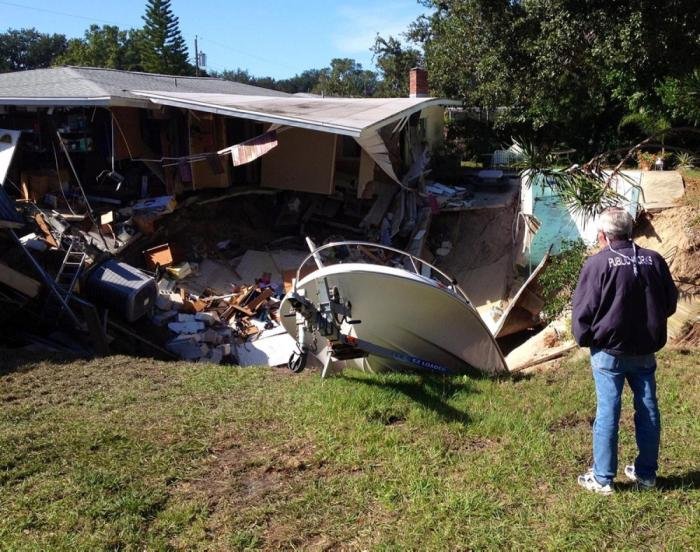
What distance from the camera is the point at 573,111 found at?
1481cm

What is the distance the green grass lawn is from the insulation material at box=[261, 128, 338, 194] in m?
8.02

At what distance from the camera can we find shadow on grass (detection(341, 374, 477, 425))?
15.4 feet

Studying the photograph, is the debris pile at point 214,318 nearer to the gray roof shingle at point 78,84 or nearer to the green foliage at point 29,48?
the gray roof shingle at point 78,84

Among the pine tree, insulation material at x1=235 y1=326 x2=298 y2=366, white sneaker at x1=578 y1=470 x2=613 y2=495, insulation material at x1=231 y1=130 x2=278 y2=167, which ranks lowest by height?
insulation material at x1=235 y1=326 x2=298 y2=366

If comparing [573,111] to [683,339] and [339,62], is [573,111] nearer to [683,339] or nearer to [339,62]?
[683,339]

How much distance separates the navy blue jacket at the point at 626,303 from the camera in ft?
10.5

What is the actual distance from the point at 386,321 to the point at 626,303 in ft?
8.73

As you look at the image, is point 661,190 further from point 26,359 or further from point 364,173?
point 26,359

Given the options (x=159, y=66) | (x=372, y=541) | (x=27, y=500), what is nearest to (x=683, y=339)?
(x=372, y=541)

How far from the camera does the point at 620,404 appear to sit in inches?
130

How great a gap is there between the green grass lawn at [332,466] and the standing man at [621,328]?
0.95 feet

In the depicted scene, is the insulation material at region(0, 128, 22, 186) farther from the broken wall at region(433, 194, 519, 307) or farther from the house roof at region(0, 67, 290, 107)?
the broken wall at region(433, 194, 519, 307)

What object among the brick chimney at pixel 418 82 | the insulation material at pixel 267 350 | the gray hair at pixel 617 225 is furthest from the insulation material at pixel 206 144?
the gray hair at pixel 617 225

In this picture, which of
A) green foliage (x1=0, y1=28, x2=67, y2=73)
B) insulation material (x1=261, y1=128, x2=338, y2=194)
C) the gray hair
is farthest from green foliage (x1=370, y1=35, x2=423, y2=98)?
green foliage (x1=0, y1=28, x2=67, y2=73)
